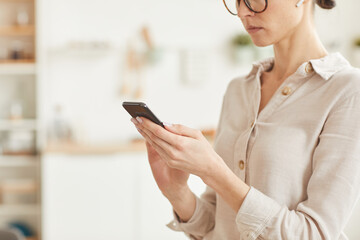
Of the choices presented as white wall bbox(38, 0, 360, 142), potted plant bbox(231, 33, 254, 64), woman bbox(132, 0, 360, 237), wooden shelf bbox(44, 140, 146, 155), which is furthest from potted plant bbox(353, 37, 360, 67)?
woman bbox(132, 0, 360, 237)

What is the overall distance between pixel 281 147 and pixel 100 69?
313 cm

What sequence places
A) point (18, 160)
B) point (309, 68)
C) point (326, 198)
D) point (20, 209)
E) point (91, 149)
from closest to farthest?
point (326, 198), point (309, 68), point (91, 149), point (18, 160), point (20, 209)

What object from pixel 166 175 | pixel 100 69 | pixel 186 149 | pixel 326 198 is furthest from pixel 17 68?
pixel 326 198

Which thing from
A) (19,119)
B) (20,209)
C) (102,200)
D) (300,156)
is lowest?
(20,209)

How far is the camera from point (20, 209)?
152 inches

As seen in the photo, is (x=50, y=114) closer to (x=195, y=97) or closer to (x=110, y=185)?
(x=110, y=185)

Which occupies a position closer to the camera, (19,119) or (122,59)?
(19,119)

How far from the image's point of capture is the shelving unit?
377 cm

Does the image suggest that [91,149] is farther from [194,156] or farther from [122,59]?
[194,156]

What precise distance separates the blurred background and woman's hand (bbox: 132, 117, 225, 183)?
266 centimetres

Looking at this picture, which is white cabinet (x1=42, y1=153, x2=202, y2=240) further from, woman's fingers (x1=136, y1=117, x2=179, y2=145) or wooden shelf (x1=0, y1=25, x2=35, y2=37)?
woman's fingers (x1=136, y1=117, x2=179, y2=145)

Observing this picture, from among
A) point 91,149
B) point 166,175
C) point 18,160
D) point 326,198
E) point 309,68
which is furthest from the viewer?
point 18,160

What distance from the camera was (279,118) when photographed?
1106 millimetres

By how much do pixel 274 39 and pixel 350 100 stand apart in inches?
9.0
